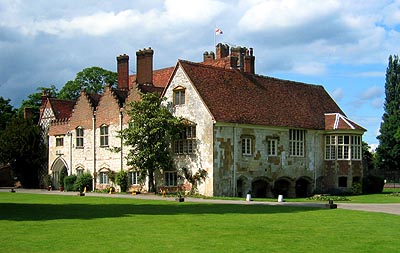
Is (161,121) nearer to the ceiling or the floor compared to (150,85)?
nearer to the floor

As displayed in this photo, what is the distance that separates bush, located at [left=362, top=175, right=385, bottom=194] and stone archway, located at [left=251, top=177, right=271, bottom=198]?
1036cm

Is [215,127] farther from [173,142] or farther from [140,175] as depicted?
[140,175]

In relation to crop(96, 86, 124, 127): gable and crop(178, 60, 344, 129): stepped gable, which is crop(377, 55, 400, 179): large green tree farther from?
crop(96, 86, 124, 127): gable

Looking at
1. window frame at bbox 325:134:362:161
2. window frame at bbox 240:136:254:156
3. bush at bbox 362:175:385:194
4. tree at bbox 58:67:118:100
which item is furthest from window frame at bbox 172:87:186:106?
tree at bbox 58:67:118:100

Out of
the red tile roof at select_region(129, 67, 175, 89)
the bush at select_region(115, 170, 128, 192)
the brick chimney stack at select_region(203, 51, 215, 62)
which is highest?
the brick chimney stack at select_region(203, 51, 215, 62)

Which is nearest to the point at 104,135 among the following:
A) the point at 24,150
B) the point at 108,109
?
the point at 108,109

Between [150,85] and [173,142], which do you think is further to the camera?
[150,85]

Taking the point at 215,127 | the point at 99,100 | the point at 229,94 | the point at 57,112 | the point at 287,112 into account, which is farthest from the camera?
the point at 57,112

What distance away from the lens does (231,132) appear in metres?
45.8

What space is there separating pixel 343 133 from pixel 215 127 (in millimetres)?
13654

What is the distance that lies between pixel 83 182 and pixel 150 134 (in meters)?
11.7

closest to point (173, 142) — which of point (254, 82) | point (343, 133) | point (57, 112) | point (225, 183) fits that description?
point (225, 183)

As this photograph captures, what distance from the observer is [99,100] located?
183ft

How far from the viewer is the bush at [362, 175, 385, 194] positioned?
54.2m
